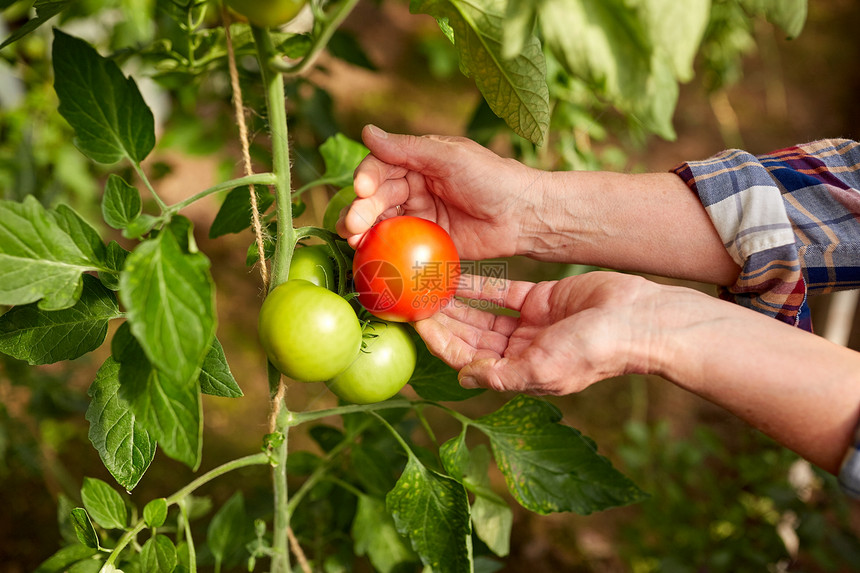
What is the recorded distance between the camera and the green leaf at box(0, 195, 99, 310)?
0.55 metres

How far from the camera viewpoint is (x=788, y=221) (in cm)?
85

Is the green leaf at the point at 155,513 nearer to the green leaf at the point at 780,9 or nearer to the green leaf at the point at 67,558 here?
the green leaf at the point at 67,558

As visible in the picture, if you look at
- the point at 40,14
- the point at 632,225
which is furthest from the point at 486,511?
the point at 40,14

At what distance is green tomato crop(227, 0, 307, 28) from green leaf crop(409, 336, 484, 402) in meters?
0.46

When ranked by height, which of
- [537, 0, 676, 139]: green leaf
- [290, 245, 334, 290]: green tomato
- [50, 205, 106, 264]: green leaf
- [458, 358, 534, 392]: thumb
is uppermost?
[537, 0, 676, 139]: green leaf

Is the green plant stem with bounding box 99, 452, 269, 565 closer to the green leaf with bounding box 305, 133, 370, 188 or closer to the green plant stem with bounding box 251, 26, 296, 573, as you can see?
the green plant stem with bounding box 251, 26, 296, 573

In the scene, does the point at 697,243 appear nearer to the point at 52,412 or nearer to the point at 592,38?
the point at 592,38

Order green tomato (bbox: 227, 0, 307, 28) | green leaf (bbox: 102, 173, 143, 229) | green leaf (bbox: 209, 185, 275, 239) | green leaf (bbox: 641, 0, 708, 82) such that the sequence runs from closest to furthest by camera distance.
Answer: green leaf (bbox: 641, 0, 708, 82)
green tomato (bbox: 227, 0, 307, 28)
green leaf (bbox: 102, 173, 143, 229)
green leaf (bbox: 209, 185, 275, 239)

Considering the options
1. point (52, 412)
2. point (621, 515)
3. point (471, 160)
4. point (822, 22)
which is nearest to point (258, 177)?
point (471, 160)

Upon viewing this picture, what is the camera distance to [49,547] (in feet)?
5.03

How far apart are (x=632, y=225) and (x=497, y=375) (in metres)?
0.40

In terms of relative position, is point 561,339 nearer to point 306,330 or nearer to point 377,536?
point 306,330

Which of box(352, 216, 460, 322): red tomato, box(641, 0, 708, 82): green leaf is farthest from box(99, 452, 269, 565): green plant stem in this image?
box(641, 0, 708, 82): green leaf

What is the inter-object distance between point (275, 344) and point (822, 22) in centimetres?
378
